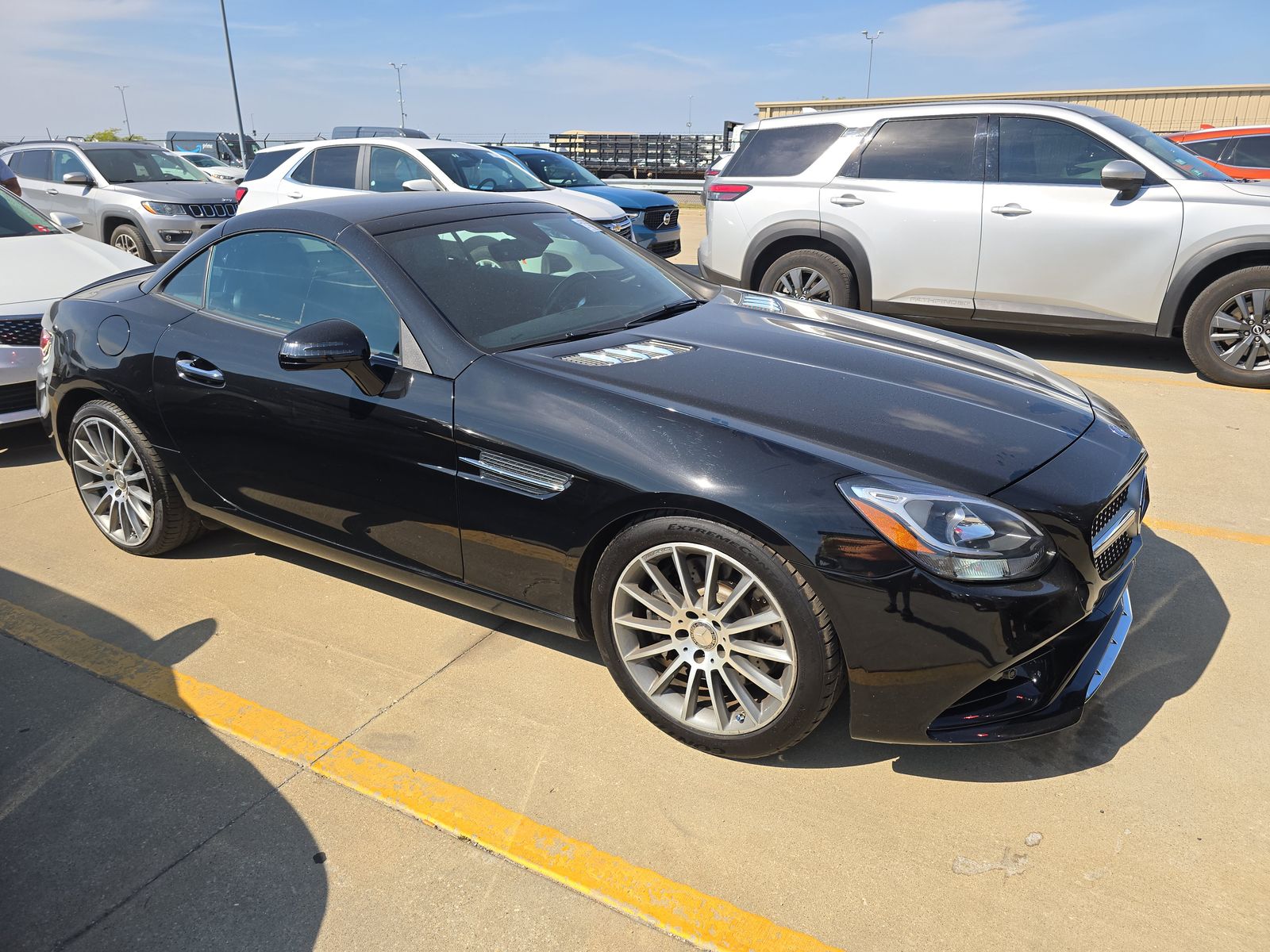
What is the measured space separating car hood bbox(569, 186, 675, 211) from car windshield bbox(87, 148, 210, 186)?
5182 mm

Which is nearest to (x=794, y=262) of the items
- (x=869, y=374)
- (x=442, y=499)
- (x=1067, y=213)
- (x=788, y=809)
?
(x=1067, y=213)

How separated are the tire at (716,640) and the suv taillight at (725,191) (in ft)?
18.7

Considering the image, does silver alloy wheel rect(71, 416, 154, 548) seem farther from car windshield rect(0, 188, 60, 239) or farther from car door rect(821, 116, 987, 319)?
car door rect(821, 116, 987, 319)

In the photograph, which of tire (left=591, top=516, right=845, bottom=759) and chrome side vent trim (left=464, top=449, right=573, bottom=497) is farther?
chrome side vent trim (left=464, top=449, right=573, bottom=497)

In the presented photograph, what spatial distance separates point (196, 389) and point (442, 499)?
1252mm

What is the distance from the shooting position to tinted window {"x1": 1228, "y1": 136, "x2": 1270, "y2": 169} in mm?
11355

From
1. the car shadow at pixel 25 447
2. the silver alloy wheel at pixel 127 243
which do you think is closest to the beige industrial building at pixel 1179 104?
the silver alloy wheel at pixel 127 243

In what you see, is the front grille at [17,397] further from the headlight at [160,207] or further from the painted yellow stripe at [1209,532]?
the headlight at [160,207]

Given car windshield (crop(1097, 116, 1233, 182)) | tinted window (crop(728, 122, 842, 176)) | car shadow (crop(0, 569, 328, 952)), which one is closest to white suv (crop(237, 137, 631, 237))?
tinted window (crop(728, 122, 842, 176))

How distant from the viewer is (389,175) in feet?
31.8

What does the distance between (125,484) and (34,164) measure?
35.2 ft

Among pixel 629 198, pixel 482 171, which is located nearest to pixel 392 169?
pixel 482 171

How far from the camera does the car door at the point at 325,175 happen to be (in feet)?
32.1

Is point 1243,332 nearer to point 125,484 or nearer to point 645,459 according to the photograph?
point 645,459
